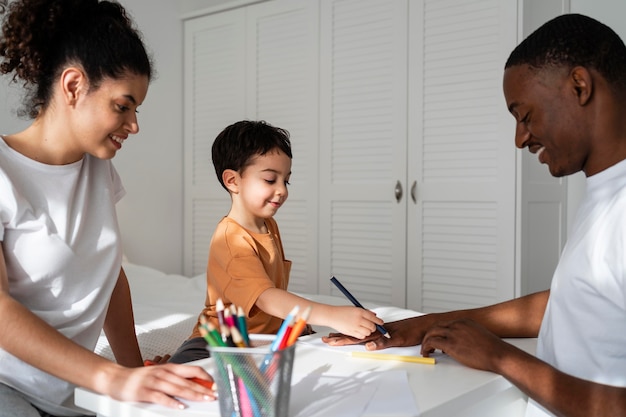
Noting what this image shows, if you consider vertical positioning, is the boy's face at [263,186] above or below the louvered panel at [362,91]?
below

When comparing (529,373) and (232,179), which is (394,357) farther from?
(232,179)

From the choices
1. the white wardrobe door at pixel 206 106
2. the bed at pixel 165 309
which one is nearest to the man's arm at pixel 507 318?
the bed at pixel 165 309

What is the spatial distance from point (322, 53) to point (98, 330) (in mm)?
2460

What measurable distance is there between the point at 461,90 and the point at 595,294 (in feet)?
6.97

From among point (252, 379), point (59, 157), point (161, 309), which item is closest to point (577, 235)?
point (252, 379)

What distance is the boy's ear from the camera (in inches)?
59.5

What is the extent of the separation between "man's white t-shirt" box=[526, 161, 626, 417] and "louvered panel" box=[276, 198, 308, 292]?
251 cm

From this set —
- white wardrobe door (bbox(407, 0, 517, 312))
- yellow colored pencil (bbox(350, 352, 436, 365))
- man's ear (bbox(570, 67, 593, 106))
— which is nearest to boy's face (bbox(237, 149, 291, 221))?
yellow colored pencil (bbox(350, 352, 436, 365))

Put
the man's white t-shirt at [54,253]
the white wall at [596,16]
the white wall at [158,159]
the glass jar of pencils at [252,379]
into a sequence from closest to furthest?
1. the glass jar of pencils at [252,379]
2. the man's white t-shirt at [54,253]
3. the white wall at [596,16]
4. the white wall at [158,159]

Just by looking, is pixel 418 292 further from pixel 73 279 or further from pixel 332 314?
pixel 73 279

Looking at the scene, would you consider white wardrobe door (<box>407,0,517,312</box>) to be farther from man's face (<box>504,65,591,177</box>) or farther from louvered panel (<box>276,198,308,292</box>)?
man's face (<box>504,65,591,177</box>)

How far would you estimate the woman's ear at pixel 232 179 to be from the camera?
4.96 feet

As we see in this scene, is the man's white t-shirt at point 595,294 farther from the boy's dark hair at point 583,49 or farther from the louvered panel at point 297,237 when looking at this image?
the louvered panel at point 297,237

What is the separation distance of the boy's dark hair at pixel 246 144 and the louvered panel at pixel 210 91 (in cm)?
219
